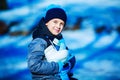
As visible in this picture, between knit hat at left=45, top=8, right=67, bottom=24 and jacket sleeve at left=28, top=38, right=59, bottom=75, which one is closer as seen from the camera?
jacket sleeve at left=28, top=38, right=59, bottom=75

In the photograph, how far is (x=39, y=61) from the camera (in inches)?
80.4

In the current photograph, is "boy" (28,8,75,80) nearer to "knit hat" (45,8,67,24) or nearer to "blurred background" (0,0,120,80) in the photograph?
"knit hat" (45,8,67,24)

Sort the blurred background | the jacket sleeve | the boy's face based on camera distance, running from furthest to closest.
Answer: the blurred background, the boy's face, the jacket sleeve

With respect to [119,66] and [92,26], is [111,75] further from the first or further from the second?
[92,26]

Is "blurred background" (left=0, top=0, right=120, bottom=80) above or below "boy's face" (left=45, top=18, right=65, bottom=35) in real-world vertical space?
above

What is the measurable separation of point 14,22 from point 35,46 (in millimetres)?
2317

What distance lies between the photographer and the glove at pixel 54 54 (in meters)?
2.11

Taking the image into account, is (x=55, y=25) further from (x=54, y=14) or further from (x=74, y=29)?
(x=74, y=29)

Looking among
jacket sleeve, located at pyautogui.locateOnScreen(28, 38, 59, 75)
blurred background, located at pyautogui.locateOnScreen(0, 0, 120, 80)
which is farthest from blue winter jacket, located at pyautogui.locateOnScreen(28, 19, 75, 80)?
blurred background, located at pyautogui.locateOnScreen(0, 0, 120, 80)

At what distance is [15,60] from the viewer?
14.0 ft

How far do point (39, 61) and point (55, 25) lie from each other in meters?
0.30

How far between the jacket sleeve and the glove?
0.04 metres

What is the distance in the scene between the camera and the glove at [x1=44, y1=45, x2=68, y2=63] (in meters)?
2.11

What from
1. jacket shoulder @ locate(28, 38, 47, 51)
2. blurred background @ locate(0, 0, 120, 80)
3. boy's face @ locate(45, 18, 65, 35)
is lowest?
jacket shoulder @ locate(28, 38, 47, 51)
